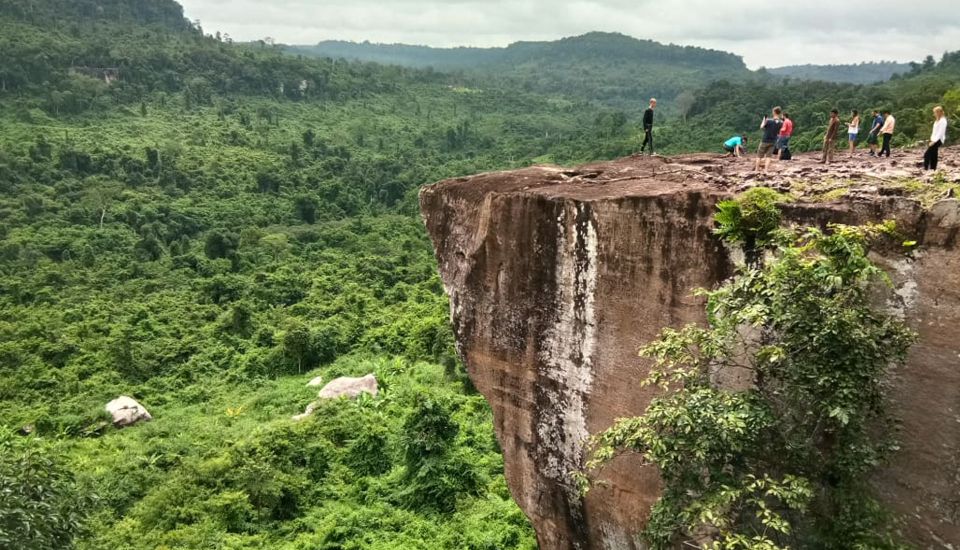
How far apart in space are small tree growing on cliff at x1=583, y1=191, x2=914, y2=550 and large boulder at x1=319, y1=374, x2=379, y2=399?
17.3 metres

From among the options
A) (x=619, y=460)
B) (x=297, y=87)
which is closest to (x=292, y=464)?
Result: (x=619, y=460)

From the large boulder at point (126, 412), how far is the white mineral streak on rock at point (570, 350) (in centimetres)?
1983

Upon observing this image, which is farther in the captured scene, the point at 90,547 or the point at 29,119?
the point at 29,119

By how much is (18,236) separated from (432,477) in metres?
34.1

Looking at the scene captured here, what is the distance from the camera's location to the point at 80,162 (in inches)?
1864

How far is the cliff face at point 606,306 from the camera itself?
15.1 ft

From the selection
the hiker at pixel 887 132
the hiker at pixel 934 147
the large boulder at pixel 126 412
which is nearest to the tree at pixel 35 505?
the hiker at pixel 934 147

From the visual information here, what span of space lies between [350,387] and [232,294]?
15.1m

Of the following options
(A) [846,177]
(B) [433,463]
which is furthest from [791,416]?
(B) [433,463]

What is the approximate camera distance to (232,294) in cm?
3359

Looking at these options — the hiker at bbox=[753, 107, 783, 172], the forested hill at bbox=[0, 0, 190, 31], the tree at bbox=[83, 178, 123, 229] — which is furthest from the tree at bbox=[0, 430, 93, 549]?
the forested hill at bbox=[0, 0, 190, 31]

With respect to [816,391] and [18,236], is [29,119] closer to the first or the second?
[18,236]

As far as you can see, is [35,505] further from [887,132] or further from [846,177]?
[887,132]

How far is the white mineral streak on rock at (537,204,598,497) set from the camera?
6277 millimetres
